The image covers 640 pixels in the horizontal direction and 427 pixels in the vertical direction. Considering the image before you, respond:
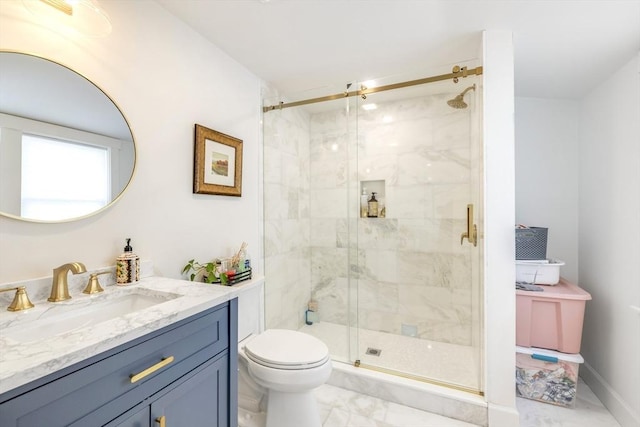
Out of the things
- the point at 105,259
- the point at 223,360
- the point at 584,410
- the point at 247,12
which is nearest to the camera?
the point at 223,360

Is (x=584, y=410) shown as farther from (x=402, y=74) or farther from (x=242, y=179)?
(x=242, y=179)

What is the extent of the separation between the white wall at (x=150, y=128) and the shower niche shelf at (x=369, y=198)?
1.25 meters

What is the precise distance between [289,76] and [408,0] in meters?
1.09

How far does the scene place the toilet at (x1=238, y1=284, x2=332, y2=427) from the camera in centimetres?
145

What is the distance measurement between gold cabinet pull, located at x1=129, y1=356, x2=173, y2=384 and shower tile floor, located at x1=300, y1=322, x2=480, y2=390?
5.14 ft

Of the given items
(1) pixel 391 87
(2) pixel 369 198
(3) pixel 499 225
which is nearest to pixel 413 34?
(1) pixel 391 87

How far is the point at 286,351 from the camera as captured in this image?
155cm

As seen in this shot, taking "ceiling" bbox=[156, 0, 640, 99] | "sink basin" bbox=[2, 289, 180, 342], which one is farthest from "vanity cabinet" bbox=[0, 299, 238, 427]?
"ceiling" bbox=[156, 0, 640, 99]

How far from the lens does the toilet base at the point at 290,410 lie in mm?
1507

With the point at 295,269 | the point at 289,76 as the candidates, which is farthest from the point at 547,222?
the point at 289,76

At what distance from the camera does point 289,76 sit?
2.28 m

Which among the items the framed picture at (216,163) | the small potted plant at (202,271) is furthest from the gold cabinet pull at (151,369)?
the framed picture at (216,163)

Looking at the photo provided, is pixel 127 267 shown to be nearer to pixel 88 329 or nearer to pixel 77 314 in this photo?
pixel 77 314

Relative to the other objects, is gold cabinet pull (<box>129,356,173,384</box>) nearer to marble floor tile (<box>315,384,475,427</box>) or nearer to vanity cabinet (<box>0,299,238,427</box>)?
vanity cabinet (<box>0,299,238,427</box>)
